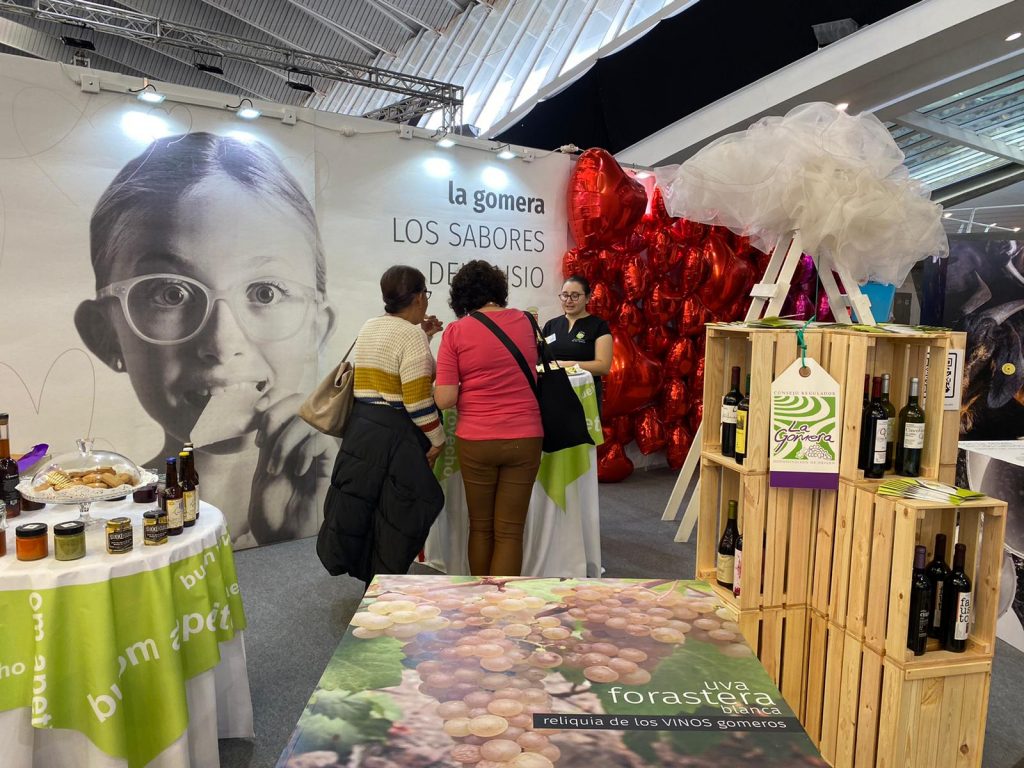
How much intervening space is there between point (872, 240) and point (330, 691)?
8.96 ft

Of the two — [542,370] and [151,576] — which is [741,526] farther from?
[151,576]

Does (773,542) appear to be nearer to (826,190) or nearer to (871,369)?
(871,369)

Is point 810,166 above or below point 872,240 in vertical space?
above

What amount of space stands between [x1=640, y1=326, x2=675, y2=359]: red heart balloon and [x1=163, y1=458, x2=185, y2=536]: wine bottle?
4245mm

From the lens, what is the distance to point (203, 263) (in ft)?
12.2

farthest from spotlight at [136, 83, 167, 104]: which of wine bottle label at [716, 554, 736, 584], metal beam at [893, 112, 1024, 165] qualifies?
metal beam at [893, 112, 1024, 165]

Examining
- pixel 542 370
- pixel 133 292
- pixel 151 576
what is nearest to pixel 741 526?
pixel 542 370

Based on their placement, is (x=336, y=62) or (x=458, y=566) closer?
(x=458, y=566)

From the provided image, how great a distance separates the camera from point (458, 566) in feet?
11.2

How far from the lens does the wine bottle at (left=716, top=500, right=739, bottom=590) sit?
6.91 feet

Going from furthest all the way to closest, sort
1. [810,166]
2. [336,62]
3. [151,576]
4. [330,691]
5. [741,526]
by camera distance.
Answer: [336,62] < [810,166] < [741,526] < [151,576] < [330,691]

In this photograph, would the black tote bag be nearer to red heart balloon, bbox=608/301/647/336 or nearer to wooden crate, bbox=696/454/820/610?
wooden crate, bbox=696/454/820/610

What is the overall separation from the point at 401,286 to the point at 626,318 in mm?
3075

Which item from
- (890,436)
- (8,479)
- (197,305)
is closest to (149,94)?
(197,305)
